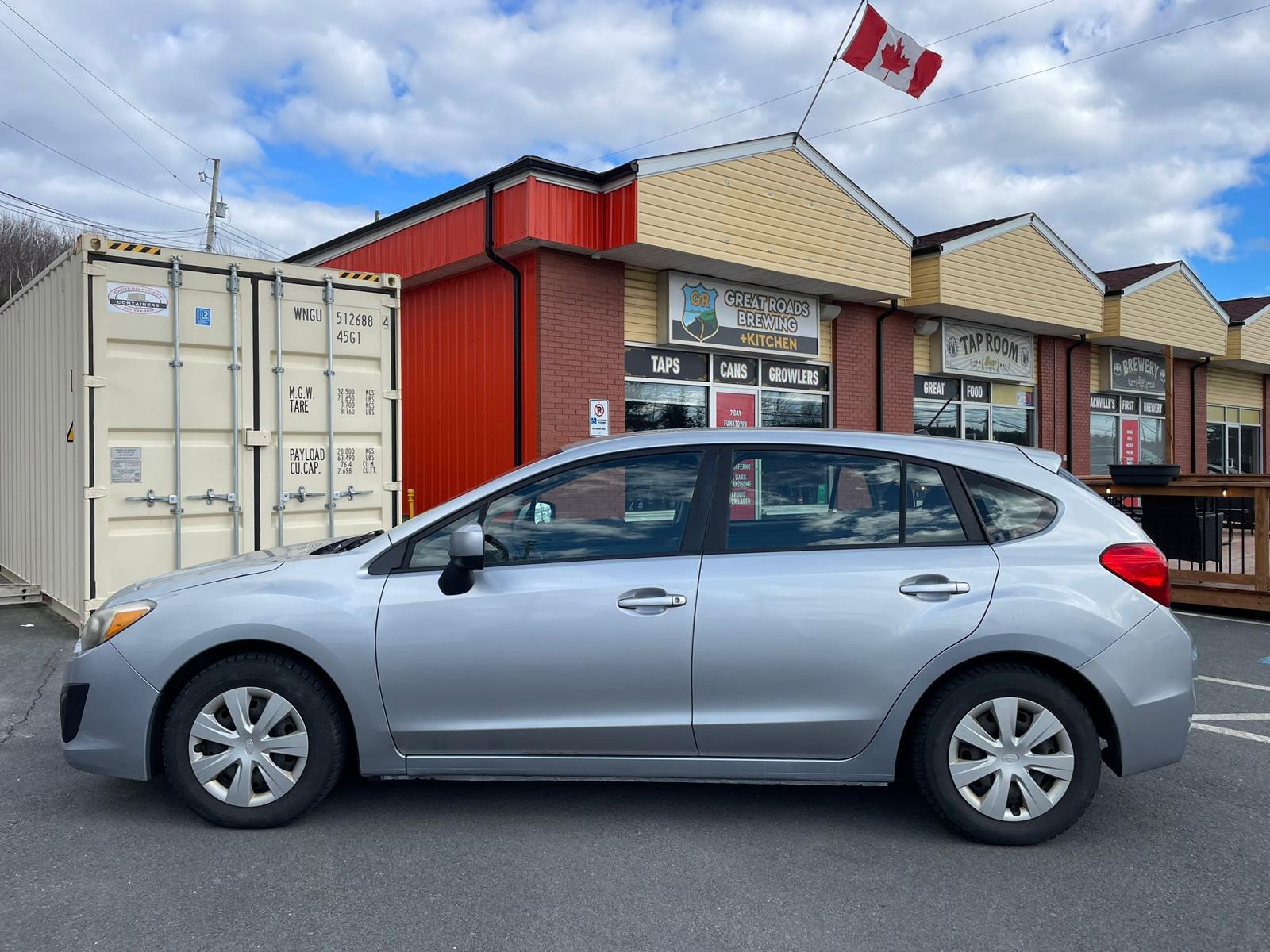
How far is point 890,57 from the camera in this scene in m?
12.0

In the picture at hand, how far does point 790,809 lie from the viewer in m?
4.24

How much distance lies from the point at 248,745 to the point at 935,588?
9.13ft

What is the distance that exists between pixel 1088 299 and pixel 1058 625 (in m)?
14.4

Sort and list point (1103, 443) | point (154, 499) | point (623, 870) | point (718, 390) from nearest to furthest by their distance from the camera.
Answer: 1. point (623, 870)
2. point (154, 499)
3. point (718, 390)
4. point (1103, 443)

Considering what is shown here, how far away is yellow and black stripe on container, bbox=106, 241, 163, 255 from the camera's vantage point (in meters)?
7.36

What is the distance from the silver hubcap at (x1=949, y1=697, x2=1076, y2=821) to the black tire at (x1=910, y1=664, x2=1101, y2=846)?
0.07 feet

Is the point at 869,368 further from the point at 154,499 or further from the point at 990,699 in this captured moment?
the point at 990,699

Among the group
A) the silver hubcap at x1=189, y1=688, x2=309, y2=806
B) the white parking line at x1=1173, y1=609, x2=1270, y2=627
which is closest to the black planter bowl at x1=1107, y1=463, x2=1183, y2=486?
the white parking line at x1=1173, y1=609, x2=1270, y2=627

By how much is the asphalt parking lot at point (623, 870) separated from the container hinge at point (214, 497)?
318 cm

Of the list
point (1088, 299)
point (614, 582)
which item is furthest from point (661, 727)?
point (1088, 299)

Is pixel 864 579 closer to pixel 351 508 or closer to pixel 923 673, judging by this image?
pixel 923 673

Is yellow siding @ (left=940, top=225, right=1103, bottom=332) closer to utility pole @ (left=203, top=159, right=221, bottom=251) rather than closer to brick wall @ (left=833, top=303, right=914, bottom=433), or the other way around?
brick wall @ (left=833, top=303, right=914, bottom=433)

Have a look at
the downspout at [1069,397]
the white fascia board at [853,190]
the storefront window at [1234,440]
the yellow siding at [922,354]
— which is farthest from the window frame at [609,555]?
the storefront window at [1234,440]

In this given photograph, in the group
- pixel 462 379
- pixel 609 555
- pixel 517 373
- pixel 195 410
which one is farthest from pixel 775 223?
pixel 609 555
